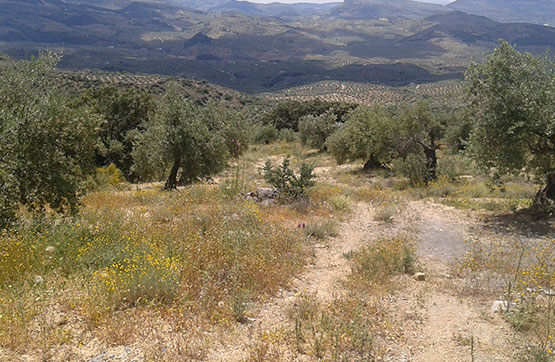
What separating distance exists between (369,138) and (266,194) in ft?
48.2

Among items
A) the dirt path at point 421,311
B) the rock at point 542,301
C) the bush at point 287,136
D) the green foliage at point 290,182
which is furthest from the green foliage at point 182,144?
the bush at point 287,136

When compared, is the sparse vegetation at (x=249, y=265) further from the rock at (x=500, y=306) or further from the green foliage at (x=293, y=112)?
the green foliage at (x=293, y=112)

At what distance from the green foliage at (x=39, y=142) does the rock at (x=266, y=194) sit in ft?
17.5

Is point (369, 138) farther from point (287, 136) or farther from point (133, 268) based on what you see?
point (287, 136)

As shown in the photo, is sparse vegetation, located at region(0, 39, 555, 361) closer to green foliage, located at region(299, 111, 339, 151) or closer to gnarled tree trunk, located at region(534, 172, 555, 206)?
gnarled tree trunk, located at region(534, 172, 555, 206)

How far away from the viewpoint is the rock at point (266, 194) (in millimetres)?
12234

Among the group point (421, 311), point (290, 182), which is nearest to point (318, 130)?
point (290, 182)

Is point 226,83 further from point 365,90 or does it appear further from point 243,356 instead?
point 243,356

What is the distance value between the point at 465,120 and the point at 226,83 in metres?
151

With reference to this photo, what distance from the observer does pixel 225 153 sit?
1852 centimetres

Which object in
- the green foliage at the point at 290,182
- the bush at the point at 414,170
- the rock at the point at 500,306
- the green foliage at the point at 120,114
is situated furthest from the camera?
the green foliage at the point at 120,114

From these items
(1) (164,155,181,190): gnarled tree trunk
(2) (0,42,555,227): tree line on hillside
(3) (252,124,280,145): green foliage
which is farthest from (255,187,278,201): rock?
(3) (252,124,280,145): green foliage

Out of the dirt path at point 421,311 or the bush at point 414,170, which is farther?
the bush at point 414,170

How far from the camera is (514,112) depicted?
11.5 meters
